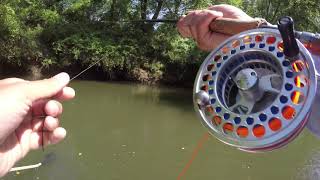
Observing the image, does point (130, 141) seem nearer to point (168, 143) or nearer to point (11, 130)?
point (168, 143)

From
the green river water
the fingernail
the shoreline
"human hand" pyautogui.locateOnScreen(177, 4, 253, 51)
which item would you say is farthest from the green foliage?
the fingernail

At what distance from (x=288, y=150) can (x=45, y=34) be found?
817 centimetres

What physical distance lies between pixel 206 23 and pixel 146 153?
6041 millimetres

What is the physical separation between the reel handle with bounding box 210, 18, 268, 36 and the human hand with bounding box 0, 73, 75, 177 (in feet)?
1.71

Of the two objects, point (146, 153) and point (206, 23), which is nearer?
point (206, 23)

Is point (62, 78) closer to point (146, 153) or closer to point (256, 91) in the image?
point (256, 91)

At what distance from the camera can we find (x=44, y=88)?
54.7 inches

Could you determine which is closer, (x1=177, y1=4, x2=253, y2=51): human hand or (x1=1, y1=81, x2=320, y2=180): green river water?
(x1=177, y1=4, x2=253, y2=51): human hand

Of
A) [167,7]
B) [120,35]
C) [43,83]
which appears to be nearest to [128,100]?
[120,35]

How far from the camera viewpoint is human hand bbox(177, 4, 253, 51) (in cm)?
167

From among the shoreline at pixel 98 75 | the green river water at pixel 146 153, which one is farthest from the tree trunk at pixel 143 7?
the green river water at pixel 146 153

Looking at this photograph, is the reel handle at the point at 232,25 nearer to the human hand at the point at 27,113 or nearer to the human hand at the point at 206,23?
the human hand at the point at 206,23

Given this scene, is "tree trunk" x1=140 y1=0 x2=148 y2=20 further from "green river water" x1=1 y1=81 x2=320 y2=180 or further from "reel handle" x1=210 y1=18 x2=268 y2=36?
"reel handle" x1=210 y1=18 x2=268 y2=36

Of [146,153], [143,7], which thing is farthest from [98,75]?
[146,153]
